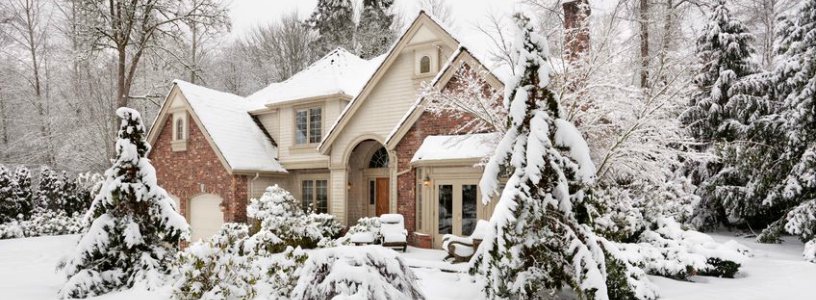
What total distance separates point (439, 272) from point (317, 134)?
33.3 feet

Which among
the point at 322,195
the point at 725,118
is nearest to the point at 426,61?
the point at 322,195

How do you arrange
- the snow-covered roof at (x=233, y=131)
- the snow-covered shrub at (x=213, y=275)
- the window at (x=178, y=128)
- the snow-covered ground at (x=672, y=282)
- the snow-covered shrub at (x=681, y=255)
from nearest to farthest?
the snow-covered shrub at (x=213, y=275) < the snow-covered ground at (x=672, y=282) < the snow-covered shrub at (x=681, y=255) < the snow-covered roof at (x=233, y=131) < the window at (x=178, y=128)

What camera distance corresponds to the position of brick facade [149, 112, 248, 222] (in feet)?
56.2

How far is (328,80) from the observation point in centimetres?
1830

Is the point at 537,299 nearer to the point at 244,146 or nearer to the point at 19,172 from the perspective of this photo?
the point at 244,146

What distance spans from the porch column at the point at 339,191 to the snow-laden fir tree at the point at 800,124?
13.1 metres

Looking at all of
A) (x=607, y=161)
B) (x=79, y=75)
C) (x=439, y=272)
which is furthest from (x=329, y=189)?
(x=79, y=75)

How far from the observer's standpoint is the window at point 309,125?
18.3 meters

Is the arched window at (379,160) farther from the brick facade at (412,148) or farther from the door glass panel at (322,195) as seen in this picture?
the brick facade at (412,148)

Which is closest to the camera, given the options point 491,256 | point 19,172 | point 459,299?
point 491,256

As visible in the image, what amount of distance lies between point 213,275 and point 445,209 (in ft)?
24.3

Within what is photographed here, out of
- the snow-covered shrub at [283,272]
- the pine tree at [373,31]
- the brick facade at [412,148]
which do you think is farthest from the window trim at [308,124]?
the pine tree at [373,31]

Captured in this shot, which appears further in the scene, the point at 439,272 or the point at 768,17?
the point at 768,17

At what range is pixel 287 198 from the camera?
50.3 feet
